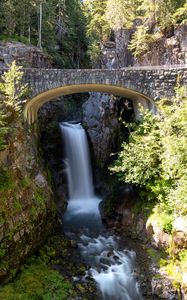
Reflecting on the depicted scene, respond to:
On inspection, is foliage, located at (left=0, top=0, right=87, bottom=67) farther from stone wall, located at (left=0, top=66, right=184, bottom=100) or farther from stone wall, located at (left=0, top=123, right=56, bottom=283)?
stone wall, located at (left=0, top=123, right=56, bottom=283)

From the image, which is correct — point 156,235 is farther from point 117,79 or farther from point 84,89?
point 84,89

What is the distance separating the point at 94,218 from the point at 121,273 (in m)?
5.34

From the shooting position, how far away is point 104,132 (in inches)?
765

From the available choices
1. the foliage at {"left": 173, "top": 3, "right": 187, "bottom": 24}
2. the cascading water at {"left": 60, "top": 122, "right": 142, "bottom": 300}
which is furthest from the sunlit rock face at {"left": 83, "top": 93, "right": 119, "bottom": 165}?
the foliage at {"left": 173, "top": 3, "right": 187, "bottom": 24}

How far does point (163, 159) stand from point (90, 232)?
197 inches

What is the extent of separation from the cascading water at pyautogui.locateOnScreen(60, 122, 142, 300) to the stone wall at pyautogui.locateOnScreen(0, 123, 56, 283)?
1989mm

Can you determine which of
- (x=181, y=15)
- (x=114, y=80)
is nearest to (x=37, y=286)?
(x=114, y=80)

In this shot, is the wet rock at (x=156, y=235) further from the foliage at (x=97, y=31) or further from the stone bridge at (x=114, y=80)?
the foliage at (x=97, y=31)

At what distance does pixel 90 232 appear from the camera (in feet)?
47.6

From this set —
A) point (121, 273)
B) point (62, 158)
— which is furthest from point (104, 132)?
point (121, 273)

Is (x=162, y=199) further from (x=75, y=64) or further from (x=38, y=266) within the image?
(x=75, y=64)

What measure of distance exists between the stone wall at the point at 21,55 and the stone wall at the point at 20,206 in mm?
11331

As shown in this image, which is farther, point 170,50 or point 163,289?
point 170,50

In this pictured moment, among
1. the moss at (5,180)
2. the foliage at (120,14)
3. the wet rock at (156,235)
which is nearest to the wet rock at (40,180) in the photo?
the moss at (5,180)
